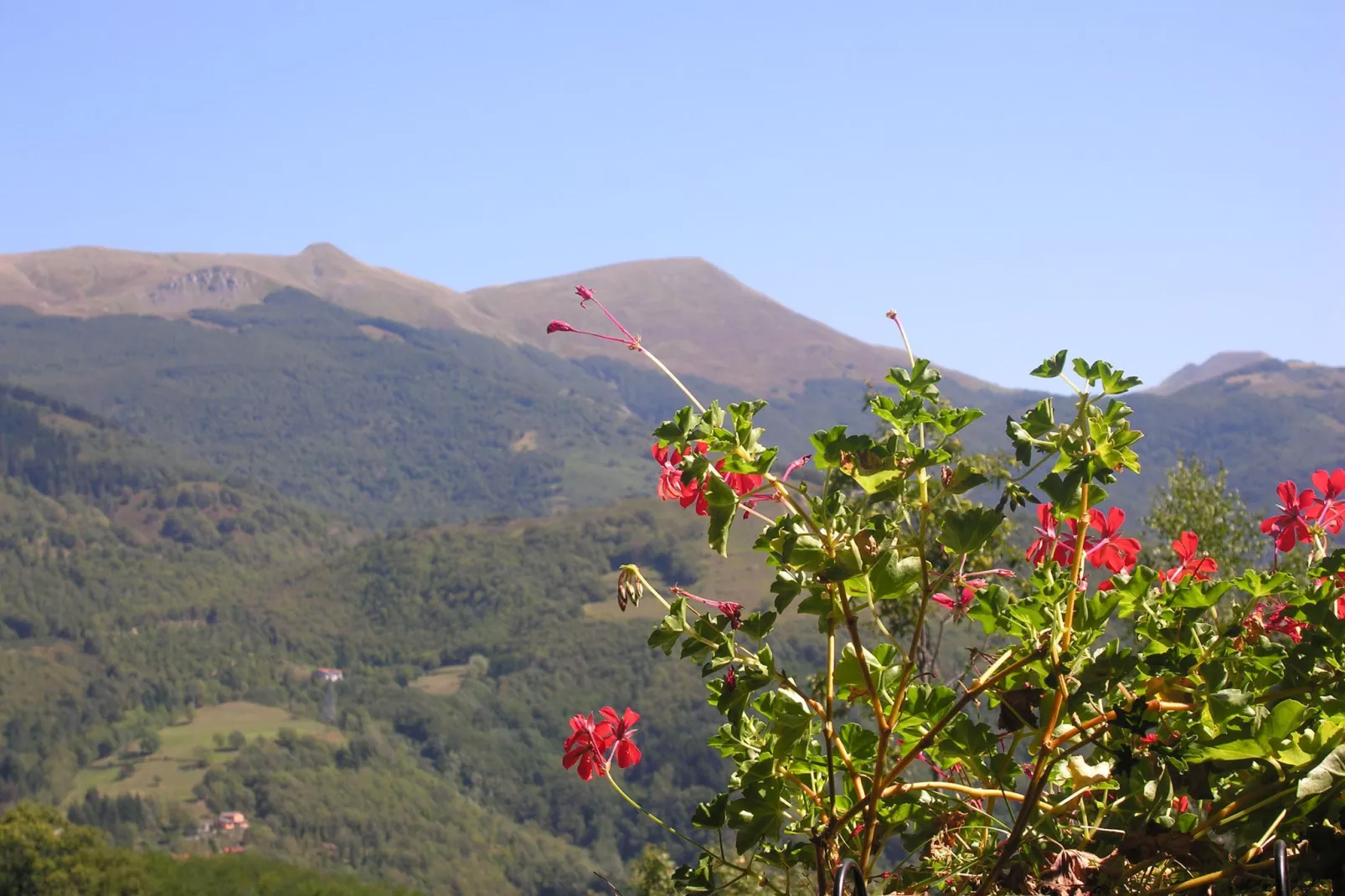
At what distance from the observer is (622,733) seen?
228 centimetres

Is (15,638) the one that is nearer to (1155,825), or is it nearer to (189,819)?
(189,819)

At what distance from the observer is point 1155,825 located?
1433mm

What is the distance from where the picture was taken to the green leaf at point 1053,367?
154cm

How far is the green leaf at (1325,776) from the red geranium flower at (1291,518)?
1209 mm

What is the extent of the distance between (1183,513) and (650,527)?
5915 inches

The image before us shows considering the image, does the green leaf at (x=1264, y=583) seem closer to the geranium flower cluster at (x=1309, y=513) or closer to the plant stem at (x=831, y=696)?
the plant stem at (x=831, y=696)

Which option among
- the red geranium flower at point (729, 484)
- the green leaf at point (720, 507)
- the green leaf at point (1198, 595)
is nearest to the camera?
the green leaf at point (720, 507)

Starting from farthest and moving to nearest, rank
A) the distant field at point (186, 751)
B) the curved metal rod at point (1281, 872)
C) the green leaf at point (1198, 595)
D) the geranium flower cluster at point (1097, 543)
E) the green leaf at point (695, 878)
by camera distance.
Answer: the distant field at point (186, 751)
the geranium flower cluster at point (1097, 543)
the green leaf at point (695, 878)
the green leaf at point (1198, 595)
the curved metal rod at point (1281, 872)

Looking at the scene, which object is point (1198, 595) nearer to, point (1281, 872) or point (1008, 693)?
point (1008, 693)

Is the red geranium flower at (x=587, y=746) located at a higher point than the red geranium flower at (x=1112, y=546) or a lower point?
lower

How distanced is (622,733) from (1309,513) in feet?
4.79

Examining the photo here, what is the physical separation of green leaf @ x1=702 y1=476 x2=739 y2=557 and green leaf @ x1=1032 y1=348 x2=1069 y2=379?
17.7 inches

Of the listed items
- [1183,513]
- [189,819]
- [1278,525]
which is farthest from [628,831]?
[1278,525]

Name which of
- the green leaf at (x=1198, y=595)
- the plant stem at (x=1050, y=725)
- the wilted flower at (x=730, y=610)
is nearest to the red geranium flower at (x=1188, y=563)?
the green leaf at (x=1198, y=595)
